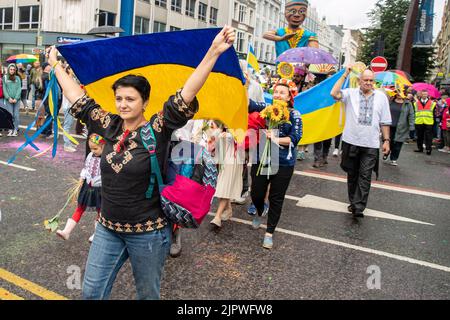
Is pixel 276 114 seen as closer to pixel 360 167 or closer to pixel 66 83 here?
pixel 360 167

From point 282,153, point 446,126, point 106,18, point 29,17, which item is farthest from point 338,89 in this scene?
point 29,17

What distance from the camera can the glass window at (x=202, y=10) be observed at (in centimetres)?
4594

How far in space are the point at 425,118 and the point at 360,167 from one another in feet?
27.8

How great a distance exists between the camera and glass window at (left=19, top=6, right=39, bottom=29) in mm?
34094

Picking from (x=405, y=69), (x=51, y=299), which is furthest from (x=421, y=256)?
(x=405, y=69)

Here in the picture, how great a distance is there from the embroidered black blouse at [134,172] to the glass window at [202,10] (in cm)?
4597

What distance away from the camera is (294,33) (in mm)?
9344

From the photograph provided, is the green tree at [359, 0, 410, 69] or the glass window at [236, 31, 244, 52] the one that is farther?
the glass window at [236, 31, 244, 52]

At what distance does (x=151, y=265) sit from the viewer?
2.69m

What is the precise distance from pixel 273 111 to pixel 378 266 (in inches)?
80.4

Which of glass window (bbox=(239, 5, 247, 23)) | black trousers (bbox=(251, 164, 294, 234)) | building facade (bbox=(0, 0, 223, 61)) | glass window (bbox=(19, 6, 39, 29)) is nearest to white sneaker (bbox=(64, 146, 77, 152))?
black trousers (bbox=(251, 164, 294, 234))

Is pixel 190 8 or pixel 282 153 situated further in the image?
pixel 190 8

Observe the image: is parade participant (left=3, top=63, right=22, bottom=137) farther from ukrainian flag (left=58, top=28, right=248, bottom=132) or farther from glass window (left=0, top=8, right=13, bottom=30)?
glass window (left=0, top=8, right=13, bottom=30)

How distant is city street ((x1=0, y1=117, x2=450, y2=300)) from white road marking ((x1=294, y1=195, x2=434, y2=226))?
0.02 meters
